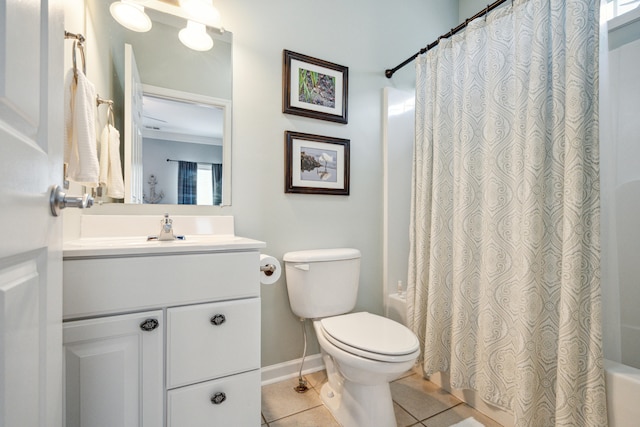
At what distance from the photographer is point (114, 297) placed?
88 cm

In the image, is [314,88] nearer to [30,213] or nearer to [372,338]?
[372,338]

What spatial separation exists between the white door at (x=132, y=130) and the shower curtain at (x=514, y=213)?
1.48m

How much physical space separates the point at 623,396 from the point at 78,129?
2038 mm

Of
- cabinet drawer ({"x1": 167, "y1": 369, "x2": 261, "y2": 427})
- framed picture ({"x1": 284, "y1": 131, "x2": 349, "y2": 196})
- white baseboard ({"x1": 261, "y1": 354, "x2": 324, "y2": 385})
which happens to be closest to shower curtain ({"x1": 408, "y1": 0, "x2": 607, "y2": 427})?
framed picture ({"x1": 284, "y1": 131, "x2": 349, "y2": 196})

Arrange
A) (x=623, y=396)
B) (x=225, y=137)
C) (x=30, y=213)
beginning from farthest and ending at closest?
(x=225, y=137) → (x=623, y=396) → (x=30, y=213)

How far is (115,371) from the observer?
0.88 metres

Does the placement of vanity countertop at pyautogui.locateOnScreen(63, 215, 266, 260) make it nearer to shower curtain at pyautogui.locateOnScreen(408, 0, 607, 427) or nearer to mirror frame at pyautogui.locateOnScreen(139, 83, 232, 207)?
mirror frame at pyautogui.locateOnScreen(139, 83, 232, 207)

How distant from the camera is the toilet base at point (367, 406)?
127 cm

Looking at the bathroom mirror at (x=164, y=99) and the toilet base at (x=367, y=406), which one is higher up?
the bathroom mirror at (x=164, y=99)

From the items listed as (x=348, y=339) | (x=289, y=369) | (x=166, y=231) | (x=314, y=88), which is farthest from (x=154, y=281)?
(x=314, y=88)

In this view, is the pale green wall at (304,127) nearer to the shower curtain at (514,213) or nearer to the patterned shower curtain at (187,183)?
the patterned shower curtain at (187,183)

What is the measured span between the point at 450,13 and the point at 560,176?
1875 mm

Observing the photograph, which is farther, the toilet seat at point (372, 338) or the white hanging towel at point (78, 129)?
the toilet seat at point (372, 338)

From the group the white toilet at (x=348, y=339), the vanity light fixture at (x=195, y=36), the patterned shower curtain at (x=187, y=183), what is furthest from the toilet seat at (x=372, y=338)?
the vanity light fixture at (x=195, y=36)
